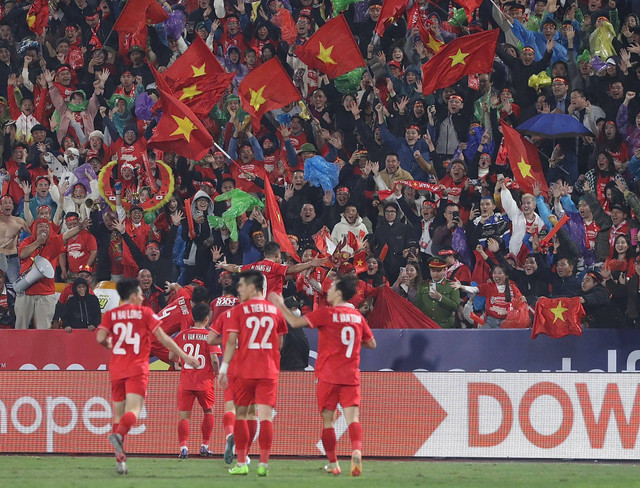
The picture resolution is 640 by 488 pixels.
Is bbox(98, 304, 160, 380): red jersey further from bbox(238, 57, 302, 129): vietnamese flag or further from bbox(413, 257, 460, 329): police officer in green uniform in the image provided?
bbox(238, 57, 302, 129): vietnamese flag

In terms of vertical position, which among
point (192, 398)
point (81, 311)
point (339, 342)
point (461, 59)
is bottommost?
point (192, 398)

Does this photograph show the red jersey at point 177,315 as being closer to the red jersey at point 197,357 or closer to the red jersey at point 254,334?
the red jersey at point 197,357

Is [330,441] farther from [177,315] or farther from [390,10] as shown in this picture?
[390,10]

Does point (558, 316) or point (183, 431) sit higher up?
point (558, 316)

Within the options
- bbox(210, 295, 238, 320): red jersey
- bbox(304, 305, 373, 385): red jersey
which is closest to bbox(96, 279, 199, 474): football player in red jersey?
bbox(304, 305, 373, 385): red jersey

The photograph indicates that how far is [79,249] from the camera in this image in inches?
758

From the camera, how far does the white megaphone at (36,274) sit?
18.3 m

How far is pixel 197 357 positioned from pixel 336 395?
2.34 metres

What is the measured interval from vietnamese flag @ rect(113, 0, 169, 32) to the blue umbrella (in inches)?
271

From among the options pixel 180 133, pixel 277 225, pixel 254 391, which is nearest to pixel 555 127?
pixel 277 225

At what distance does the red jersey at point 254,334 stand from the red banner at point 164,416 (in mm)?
2995

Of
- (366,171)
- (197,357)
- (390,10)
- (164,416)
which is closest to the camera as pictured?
(197,357)

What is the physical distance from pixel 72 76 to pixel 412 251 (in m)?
Answer: 8.10

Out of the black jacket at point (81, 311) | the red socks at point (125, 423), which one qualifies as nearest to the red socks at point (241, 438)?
the red socks at point (125, 423)
